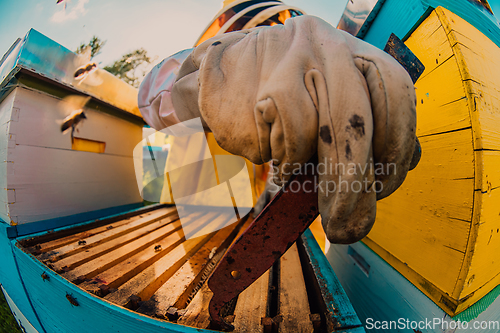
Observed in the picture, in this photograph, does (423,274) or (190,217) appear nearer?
(423,274)

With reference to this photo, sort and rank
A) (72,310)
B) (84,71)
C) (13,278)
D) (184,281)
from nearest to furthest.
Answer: (72,310)
(184,281)
(13,278)
(84,71)

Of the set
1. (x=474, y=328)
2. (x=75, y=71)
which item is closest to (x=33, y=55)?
(x=75, y=71)

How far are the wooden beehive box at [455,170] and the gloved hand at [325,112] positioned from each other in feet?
1.07

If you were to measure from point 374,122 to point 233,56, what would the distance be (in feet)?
1.36

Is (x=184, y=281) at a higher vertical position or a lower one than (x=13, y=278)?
higher

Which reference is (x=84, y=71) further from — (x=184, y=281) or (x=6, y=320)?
(x=6, y=320)

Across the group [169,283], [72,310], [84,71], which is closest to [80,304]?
[72,310]

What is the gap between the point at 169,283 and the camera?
839 mm

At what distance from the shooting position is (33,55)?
1.32 meters

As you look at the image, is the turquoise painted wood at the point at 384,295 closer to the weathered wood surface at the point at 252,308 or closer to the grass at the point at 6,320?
the weathered wood surface at the point at 252,308

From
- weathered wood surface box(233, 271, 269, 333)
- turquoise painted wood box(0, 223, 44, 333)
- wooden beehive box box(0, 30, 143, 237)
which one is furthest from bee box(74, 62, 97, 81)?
weathered wood surface box(233, 271, 269, 333)

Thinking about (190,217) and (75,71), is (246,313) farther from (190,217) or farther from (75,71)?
(75,71)

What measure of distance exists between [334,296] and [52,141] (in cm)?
207

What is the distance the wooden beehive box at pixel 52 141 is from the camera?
Answer: 1.24m
